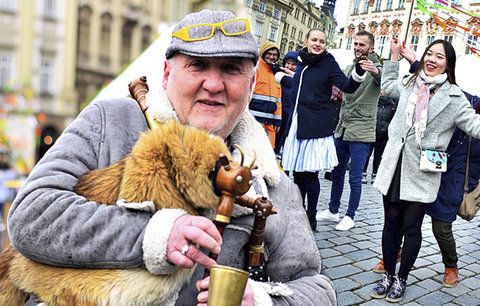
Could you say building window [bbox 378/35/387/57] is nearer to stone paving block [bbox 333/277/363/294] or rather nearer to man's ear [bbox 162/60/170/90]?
stone paving block [bbox 333/277/363/294]

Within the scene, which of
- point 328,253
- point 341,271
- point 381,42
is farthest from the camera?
point 381,42

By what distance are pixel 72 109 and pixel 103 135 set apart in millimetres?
273

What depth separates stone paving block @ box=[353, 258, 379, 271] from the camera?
4.47 metres

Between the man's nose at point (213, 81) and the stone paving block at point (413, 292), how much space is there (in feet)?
10.3

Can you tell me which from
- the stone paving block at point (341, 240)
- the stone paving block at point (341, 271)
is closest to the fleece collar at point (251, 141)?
the stone paving block at point (341, 271)

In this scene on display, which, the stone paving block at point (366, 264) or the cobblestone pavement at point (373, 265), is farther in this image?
the stone paving block at point (366, 264)

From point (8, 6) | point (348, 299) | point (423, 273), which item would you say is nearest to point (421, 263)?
point (423, 273)

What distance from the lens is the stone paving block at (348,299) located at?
3.67 m

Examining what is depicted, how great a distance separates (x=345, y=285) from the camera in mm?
3990

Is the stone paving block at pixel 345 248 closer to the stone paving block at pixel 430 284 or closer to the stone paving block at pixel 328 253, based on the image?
the stone paving block at pixel 328 253

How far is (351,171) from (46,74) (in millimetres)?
4832

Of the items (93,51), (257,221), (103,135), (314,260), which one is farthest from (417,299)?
(93,51)

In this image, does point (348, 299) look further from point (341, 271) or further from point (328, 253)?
point (328, 253)

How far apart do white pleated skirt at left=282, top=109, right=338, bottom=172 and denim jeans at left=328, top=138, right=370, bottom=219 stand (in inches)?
18.1
